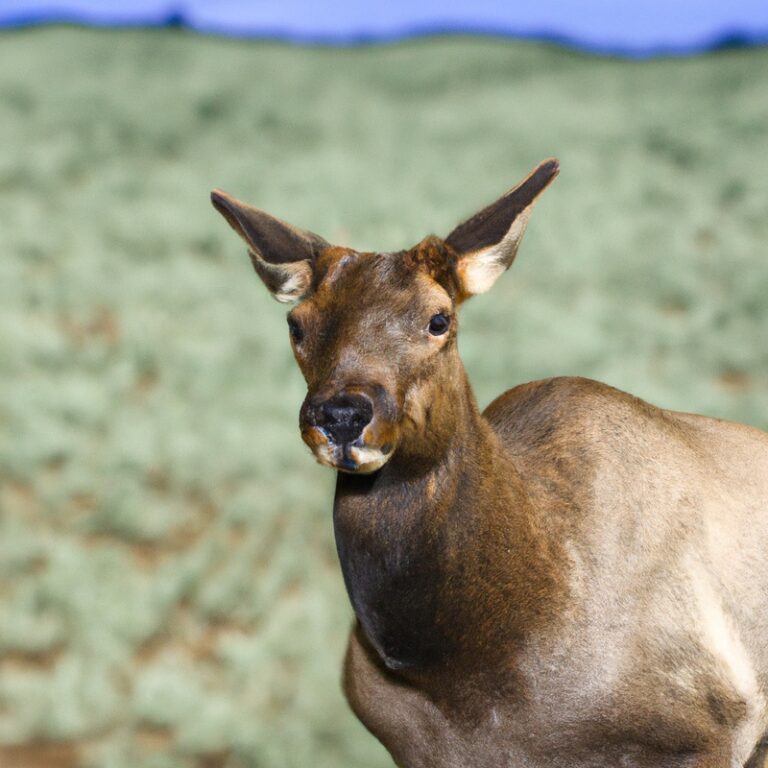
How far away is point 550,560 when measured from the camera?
159 inches

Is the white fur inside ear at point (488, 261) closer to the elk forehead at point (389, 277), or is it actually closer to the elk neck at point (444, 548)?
the elk forehead at point (389, 277)

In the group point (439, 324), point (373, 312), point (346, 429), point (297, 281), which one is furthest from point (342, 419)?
point (297, 281)

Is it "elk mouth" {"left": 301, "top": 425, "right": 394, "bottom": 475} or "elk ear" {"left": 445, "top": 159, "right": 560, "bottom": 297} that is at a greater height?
"elk ear" {"left": 445, "top": 159, "right": 560, "bottom": 297}

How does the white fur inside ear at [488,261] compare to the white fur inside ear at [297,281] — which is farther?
the white fur inside ear at [297,281]

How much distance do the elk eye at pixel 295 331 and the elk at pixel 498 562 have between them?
0.01 metres

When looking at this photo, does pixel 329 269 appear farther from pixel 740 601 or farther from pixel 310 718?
pixel 310 718

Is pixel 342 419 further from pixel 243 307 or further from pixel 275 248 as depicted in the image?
pixel 243 307

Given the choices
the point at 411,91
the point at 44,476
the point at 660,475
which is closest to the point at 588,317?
the point at 411,91

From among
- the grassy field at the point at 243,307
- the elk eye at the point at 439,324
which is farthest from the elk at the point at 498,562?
the grassy field at the point at 243,307

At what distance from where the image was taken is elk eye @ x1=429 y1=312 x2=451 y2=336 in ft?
12.2

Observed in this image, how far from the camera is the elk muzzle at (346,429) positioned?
10.7ft

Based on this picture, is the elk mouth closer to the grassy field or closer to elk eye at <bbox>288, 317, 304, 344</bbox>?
elk eye at <bbox>288, 317, 304, 344</bbox>

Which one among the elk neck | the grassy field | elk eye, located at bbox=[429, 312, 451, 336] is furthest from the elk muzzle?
the grassy field

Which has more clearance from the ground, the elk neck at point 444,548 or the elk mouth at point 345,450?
the elk mouth at point 345,450
